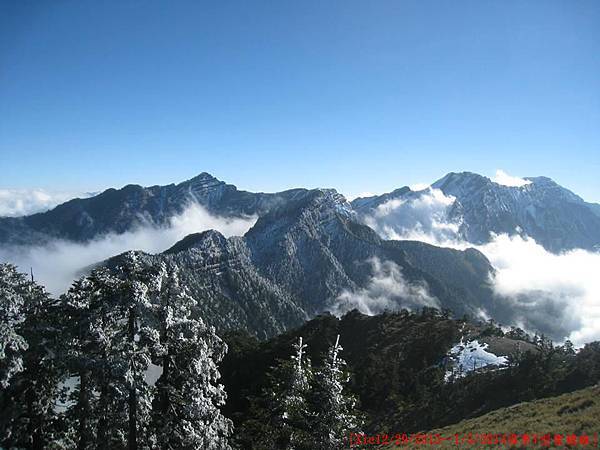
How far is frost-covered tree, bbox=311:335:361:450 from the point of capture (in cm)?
2641

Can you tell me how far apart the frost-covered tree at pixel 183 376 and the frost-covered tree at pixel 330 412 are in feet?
20.7

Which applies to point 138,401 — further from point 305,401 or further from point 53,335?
point 305,401

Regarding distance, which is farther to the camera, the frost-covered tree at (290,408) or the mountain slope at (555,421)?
the frost-covered tree at (290,408)

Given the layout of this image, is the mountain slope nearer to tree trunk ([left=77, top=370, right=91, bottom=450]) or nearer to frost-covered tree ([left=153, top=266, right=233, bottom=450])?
frost-covered tree ([left=153, top=266, right=233, bottom=450])

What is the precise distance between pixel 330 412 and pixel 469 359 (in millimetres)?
100700

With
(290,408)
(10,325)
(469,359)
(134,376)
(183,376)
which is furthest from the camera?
(469,359)

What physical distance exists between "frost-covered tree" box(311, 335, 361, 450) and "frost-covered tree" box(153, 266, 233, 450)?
20.7 feet

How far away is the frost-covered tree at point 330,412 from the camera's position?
26406 millimetres

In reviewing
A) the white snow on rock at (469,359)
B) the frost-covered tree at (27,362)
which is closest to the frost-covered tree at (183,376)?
the frost-covered tree at (27,362)

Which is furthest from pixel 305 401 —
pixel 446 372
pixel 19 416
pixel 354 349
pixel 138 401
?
pixel 354 349

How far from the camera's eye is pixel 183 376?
74.6 feet

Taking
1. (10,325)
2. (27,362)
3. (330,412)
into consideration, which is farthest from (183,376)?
(27,362)

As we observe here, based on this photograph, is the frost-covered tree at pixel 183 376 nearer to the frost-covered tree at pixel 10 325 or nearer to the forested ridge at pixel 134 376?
the forested ridge at pixel 134 376

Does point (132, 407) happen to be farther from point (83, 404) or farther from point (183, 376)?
point (83, 404)
